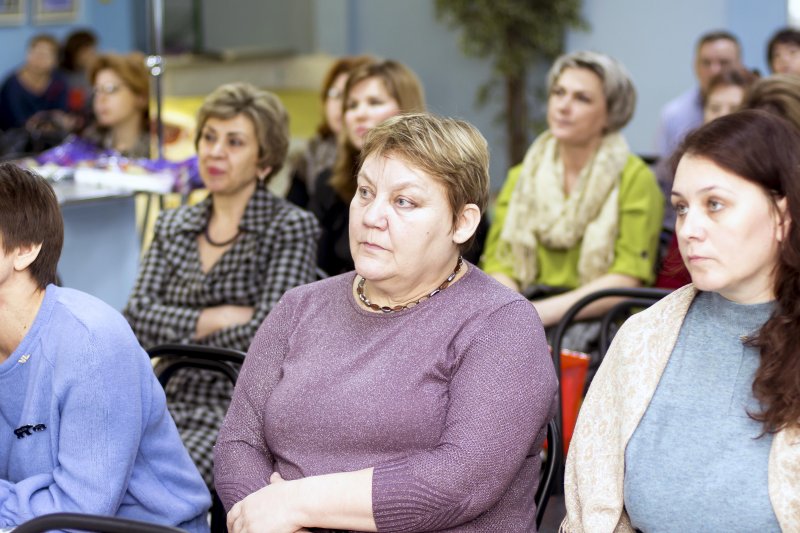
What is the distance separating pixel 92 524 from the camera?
1.47 m

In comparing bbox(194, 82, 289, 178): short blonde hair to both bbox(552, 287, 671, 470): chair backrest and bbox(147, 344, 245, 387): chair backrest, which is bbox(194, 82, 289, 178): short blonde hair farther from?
bbox(552, 287, 671, 470): chair backrest

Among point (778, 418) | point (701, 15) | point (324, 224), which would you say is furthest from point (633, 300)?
point (701, 15)

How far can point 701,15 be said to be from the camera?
7117 mm

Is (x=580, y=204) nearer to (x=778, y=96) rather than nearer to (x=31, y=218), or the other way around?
(x=778, y=96)

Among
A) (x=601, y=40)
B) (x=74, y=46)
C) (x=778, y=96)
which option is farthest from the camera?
(x=601, y=40)

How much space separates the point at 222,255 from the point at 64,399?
3.96ft

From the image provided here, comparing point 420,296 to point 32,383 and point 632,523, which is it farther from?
point 32,383

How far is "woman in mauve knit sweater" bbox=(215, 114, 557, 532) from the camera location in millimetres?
1830

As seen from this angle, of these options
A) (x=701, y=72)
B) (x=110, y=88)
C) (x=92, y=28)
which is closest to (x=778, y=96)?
(x=701, y=72)

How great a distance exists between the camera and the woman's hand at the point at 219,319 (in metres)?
2.92

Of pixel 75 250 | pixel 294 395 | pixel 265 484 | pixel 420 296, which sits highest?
pixel 420 296

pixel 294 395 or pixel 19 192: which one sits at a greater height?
pixel 19 192

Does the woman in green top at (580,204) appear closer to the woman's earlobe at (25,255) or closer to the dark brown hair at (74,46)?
the woman's earlobe at (25,255)

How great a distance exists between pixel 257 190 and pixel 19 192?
4.06 ft
